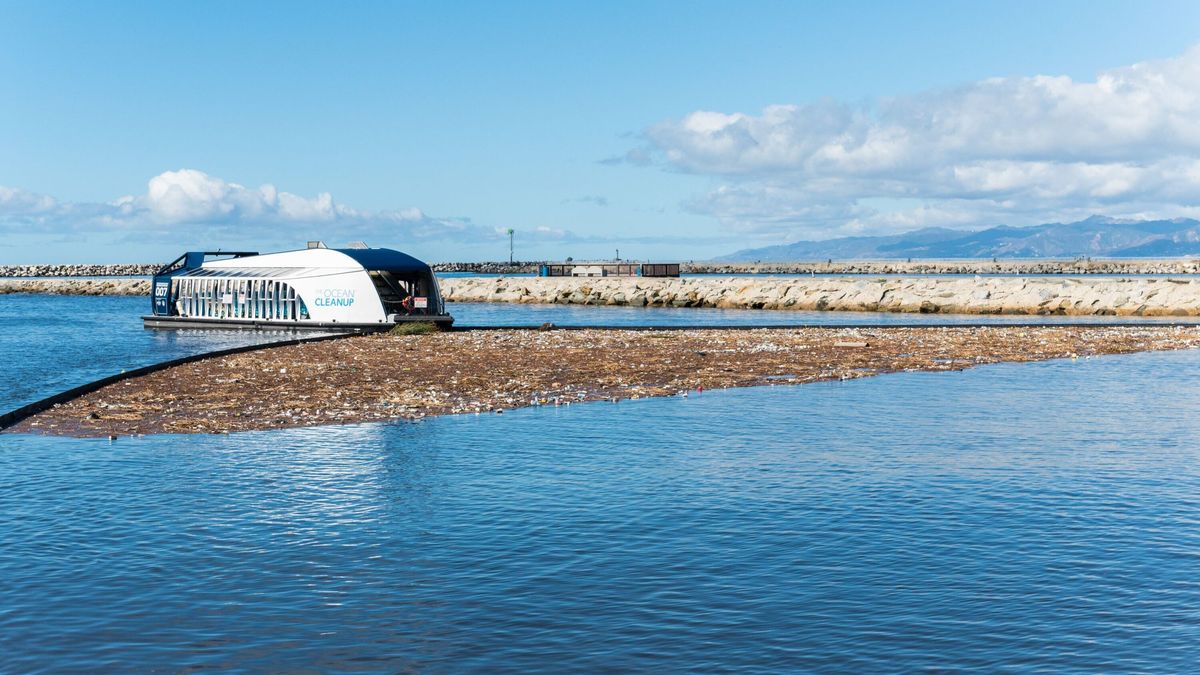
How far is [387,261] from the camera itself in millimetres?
57188

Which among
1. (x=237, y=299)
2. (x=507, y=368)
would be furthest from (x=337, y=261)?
(x=507, y=368)

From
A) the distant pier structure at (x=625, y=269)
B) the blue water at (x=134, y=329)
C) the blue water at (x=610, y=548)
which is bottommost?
the blue water at (x=610, y=548)

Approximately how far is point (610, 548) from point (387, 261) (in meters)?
46.0

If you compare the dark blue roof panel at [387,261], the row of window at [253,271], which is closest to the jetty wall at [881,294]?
the dark blue roof panel at [387,261]

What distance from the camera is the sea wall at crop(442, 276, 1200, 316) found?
70.8m

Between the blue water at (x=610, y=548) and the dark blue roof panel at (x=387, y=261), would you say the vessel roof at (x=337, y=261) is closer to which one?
the dark blue roof panel at (x=387, y=261)

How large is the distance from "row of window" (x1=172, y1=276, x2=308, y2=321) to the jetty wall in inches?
1582

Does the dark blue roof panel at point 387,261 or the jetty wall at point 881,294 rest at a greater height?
the dark blue roof panel at point 387,261

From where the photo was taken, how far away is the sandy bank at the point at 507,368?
24578mm

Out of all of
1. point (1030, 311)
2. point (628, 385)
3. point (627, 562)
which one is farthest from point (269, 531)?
point (1030, 311)

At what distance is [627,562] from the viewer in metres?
12.3

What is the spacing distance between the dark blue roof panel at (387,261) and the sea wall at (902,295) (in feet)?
120

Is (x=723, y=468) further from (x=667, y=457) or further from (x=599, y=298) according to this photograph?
(x=599, y=298)

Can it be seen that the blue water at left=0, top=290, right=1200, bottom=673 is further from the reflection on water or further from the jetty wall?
the jetty wall
